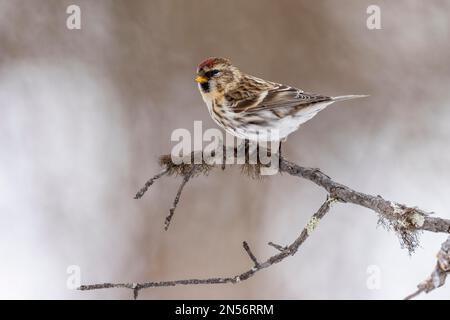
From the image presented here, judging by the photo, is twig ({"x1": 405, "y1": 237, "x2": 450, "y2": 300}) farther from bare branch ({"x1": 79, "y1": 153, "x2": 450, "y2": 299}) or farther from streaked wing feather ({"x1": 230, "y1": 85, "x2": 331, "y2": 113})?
streaked wing feather ({"x1": 230, "y1": 85, "x2": 331, "y2": 113})

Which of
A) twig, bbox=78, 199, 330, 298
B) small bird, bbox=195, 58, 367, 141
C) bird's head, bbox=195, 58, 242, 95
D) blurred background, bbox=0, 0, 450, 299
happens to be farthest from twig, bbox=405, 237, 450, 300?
blurred background, bbox=0, 0, 450, 299

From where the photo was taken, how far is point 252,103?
123 inches

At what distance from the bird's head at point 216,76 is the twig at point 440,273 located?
6.05 ft

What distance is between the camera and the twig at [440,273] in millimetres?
1516

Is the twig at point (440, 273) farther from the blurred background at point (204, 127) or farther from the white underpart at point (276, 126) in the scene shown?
the blurred background at point (204, 127)

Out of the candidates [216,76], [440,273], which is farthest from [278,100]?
[440,273]

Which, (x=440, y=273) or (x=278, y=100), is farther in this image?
(x=278, y=100)

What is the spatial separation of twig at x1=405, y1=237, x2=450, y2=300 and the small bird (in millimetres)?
1319

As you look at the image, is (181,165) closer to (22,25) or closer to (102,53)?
(102,53)

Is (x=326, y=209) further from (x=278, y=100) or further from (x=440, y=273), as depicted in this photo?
(x=278, y=100)

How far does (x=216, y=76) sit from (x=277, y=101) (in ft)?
1.35

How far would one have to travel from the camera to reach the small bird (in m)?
2.95

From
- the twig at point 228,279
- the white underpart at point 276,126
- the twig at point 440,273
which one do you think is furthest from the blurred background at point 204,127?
the twig at point 440,273

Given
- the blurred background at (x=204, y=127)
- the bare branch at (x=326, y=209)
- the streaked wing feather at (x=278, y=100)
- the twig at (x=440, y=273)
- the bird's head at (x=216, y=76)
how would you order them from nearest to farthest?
the twig at (x=440, y=273), the bare branch at (x=326, y=209), the streaked wing feather at (x=278, y=100), the bird's head at (x=216, y=76), the blurred background at (x=204, y=127)
